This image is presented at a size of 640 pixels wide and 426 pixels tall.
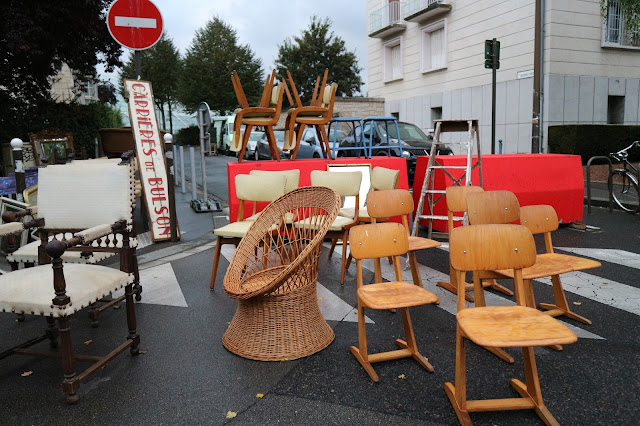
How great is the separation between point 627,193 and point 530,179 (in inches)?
166

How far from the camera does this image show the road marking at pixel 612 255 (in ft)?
19.2

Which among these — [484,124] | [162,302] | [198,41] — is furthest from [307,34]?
[162,302]

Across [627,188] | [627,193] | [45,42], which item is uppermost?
[45,42]

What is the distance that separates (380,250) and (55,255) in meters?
1.98

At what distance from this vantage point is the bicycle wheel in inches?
373

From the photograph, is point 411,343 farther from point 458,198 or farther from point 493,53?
point 493,53

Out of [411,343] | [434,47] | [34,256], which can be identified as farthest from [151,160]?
[434,47]

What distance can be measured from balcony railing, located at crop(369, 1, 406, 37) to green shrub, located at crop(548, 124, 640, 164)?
1114 centimetres

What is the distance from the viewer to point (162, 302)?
4.80 meters

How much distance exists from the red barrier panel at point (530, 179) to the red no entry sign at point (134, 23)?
420cm

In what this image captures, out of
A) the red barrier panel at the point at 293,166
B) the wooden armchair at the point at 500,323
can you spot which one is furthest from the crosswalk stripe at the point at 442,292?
the red barrier panel at the point at 293,166

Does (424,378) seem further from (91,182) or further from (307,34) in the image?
(307,34)

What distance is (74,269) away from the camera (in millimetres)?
3422

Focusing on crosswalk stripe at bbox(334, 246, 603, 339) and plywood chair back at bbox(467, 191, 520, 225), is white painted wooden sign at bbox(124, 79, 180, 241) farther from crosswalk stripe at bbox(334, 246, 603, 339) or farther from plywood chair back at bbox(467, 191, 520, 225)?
plywood chair back at bbox(467, 191, 520, 225)
